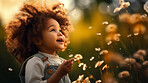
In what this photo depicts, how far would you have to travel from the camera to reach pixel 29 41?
5.36 feet

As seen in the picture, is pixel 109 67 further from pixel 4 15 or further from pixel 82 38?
pixel 4 15

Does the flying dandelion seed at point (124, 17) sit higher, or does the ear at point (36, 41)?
the flying dandelion seed at point (124, 17)

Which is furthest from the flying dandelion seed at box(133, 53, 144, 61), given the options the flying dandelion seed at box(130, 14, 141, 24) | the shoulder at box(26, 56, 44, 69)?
the shoulder at box(26, 56, 44, 69)

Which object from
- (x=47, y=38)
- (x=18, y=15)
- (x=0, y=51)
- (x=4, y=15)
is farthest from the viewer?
(x=4, y=15)

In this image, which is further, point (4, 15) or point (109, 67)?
point (4, 15)

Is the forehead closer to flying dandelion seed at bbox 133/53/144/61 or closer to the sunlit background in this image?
the sunlit background

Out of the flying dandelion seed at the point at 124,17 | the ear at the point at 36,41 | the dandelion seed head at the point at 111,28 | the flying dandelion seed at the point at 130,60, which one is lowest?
the flying dandelion seed at the point at 130,60

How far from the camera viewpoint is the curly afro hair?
1644mm

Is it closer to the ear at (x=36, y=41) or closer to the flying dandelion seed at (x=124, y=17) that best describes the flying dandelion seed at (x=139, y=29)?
the flying dandelion seed at (x=124, y=17)

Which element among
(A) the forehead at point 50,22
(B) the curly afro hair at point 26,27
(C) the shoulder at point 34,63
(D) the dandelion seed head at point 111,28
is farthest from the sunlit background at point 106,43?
(C) the shoulder at point 34,63

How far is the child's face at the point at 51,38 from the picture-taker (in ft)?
5.19

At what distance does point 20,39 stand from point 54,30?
0.30 meters

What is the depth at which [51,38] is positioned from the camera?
1578mm

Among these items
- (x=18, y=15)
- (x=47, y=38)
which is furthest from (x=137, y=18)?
(x=18, y=15)
